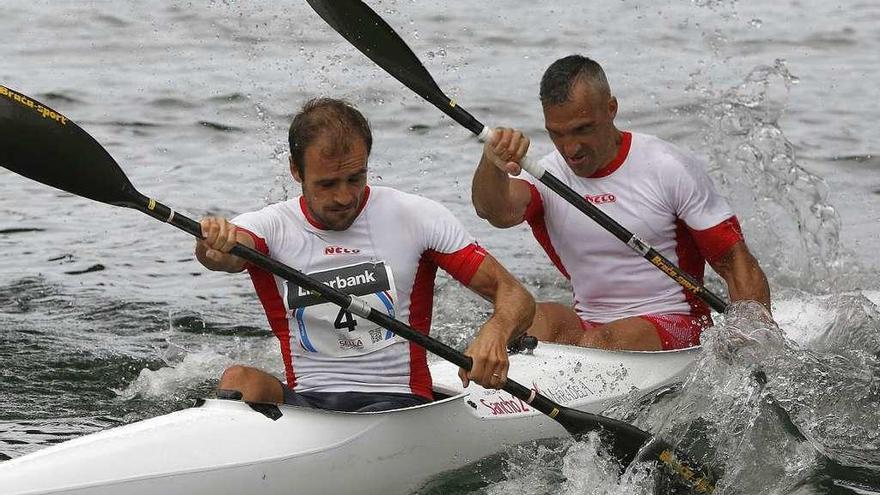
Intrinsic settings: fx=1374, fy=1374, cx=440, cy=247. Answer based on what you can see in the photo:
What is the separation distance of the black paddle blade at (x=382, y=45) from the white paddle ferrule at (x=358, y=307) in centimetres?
126

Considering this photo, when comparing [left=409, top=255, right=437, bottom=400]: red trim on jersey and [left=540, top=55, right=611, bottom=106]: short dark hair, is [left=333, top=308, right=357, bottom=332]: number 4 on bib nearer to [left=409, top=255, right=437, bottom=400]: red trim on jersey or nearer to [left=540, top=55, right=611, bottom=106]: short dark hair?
[left=409, top=255, right=437, bottom=400]: red trim on jersey

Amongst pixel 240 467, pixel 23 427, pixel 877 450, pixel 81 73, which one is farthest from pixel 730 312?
pixel 81 73

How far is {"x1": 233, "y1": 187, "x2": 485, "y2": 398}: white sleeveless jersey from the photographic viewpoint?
5.15 meters

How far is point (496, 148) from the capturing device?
5.74m

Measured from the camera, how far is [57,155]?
4.92 metres

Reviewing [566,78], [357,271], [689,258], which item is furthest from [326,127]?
[689,258]

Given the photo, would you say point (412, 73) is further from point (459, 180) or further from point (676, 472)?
point (459, 180)

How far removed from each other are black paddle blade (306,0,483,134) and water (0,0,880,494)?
1.51 metres

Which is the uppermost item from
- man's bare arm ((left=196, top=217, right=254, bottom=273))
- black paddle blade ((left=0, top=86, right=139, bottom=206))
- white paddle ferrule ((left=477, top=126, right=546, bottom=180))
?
black paddle blade ((left=0, top=86, right=139, bottom=206))

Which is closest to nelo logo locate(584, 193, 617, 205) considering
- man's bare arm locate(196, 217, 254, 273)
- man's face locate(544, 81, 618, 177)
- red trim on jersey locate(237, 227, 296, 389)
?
man's face locate(544, 81, 618, 177)

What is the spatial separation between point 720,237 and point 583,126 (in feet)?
2.67

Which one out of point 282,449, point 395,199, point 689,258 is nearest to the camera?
point 282,449

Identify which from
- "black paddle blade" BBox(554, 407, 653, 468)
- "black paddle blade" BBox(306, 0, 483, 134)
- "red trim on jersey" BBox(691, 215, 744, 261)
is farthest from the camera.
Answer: "red trim on jersey" BBox(691, 215, 744, 261)

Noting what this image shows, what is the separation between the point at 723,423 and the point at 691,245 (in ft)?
3.34
